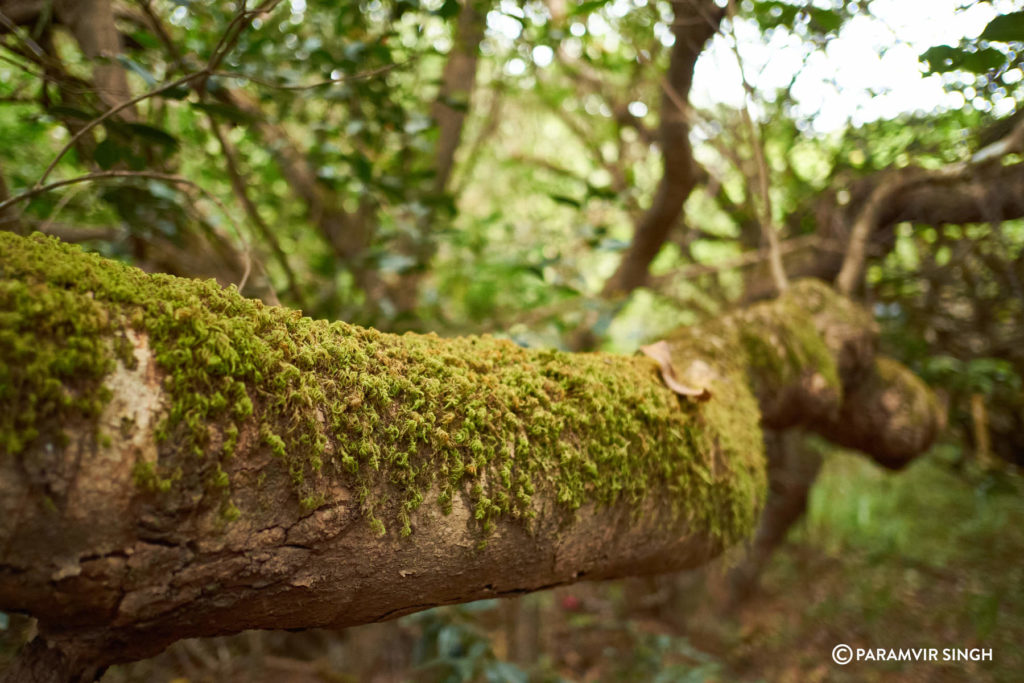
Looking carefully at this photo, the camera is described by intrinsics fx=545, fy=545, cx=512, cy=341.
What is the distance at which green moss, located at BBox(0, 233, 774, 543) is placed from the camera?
719mm

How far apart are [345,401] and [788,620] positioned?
6348mm

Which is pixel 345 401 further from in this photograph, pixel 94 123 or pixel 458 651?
pixel 458 651

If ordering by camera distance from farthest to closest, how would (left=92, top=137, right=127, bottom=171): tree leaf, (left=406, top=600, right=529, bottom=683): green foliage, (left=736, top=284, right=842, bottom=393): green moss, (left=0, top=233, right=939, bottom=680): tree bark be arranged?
(left=406, top=600, right=529, bottom=683): green foliage → (left=736, top=284, right=842, bottom=393): green moss → (left=92, top=137, right=127, bottom=171): tree leaf → (left=0, top=233, right=939, bottom=680): tree bark

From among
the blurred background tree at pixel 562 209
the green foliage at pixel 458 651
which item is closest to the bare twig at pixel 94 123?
the blurred background tree at pixel 562 209

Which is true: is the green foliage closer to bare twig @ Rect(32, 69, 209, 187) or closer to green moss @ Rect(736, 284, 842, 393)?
green moss @ Rect(736, 284, 842, 393)

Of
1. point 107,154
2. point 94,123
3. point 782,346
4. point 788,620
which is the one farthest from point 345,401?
point 788,620

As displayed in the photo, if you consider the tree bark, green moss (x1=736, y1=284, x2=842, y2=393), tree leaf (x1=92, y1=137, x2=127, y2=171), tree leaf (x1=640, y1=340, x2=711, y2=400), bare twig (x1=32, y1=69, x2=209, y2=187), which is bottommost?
the tree bark

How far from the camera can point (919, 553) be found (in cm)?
605

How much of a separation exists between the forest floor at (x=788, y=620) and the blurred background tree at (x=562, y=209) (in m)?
0.03

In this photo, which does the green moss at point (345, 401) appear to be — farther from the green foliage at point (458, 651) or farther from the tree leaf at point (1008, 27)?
the green foliage at point (458, 651)

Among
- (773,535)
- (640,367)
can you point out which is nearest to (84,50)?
(640,367)

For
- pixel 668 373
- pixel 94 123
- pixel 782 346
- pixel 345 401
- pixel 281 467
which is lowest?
pixel 281 467

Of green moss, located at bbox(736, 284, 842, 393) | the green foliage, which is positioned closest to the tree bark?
green moss, located at bbox(736, 284, 842, 393)

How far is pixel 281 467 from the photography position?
0.86 m
